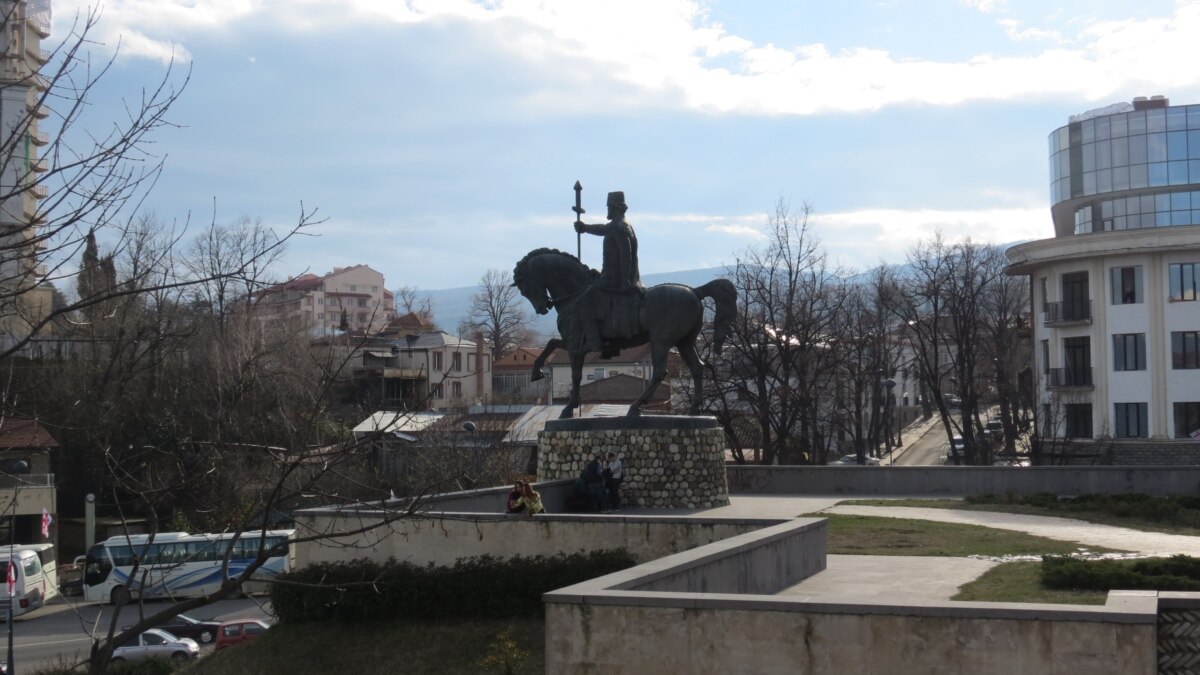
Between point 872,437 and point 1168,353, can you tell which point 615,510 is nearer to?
point 1168,353

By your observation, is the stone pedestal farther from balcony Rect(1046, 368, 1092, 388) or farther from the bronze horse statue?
balcony Rect(1046, 368, 1092, 388)

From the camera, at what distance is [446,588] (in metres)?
18.2

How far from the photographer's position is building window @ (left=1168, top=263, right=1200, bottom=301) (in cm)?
5078

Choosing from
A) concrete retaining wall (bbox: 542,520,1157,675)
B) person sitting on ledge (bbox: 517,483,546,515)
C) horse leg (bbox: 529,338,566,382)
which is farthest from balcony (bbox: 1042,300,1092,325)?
concrete retaining wall (bbox: 542,520,1157,675)

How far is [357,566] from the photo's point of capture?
1900 cm

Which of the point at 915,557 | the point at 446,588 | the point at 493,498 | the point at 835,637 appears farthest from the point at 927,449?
the point at 835,637

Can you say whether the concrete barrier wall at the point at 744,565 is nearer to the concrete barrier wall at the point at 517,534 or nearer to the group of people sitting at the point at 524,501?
the concrete barrier wall at the point at 517,534

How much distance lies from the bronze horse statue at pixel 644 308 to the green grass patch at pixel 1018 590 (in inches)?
391

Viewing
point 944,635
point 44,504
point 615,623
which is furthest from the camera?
point 44,504

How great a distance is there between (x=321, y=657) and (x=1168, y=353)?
4284cm

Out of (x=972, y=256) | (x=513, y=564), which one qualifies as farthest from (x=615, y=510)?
(x=972, y=256)

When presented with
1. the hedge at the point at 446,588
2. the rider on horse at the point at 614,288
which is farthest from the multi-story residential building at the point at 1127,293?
the hedge at the point at 446,588

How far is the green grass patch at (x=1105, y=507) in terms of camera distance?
75.4 feet

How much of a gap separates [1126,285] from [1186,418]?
589 cm
